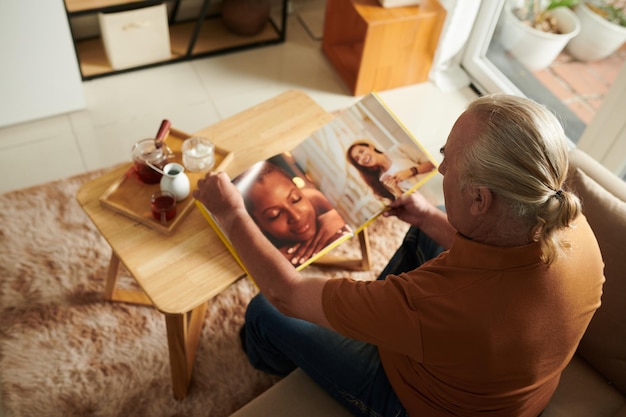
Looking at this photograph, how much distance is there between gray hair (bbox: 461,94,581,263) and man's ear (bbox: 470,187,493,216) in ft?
0.04

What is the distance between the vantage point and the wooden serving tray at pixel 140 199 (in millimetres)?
1392

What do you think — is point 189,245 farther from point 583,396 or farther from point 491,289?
point 583,396

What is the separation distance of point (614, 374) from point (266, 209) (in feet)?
2.87

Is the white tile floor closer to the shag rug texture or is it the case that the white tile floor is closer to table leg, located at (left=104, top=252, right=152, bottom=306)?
the shag rug texture

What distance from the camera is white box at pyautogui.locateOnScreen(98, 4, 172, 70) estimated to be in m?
2.28

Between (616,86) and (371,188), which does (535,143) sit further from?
(616,86)

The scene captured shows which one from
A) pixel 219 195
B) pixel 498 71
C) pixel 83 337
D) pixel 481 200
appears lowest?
pixel 83 337

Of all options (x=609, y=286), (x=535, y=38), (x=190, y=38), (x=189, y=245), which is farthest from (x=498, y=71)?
(x=189, y=245)

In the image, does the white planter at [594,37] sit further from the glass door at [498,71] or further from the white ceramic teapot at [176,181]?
the white ceramic teapot at [176,181]

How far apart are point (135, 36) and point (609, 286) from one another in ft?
6.45

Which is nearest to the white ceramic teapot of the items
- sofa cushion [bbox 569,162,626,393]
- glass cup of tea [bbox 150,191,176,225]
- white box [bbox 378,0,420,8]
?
glass cup of tea [bbox 150,191,176,225]

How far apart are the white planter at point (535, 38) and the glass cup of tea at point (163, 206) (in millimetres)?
1835

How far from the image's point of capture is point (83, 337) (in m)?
1.71

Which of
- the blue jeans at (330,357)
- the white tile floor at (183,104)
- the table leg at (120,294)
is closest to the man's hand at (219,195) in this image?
the blue jeans at (330,357)
